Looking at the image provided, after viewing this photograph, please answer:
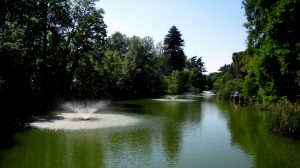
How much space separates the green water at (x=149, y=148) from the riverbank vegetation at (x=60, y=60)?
26.1 feet

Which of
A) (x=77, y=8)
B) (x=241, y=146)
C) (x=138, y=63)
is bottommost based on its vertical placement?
(x=241, y=146)

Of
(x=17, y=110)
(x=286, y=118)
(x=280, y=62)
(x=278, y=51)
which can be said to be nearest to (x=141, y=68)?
(x=17, y=110)

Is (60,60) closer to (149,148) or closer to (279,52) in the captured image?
(279,52)

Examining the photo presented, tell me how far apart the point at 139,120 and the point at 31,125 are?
341 inches

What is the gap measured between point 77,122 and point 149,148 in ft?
30.6

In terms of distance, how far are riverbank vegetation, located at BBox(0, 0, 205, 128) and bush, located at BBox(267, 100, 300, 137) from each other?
1830cm

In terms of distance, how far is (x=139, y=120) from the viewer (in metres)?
29.7

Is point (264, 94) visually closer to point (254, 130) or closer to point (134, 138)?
point (254, 130)

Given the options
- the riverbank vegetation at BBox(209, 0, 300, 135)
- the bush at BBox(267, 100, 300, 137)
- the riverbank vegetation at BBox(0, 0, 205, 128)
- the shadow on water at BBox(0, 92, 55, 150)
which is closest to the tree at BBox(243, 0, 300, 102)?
the riverbank vegetation at BBox(209, 0, 300, 135)

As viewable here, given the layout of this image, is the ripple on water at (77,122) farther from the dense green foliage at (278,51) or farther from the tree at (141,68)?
the tree at (141,68)

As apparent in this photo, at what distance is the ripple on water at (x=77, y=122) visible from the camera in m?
24.7

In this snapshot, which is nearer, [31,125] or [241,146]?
[241,146]

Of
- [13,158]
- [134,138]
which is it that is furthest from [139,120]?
[13,158]

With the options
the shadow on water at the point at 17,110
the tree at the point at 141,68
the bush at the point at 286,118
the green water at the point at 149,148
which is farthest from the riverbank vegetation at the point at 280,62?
the tree at the point at 141,68
